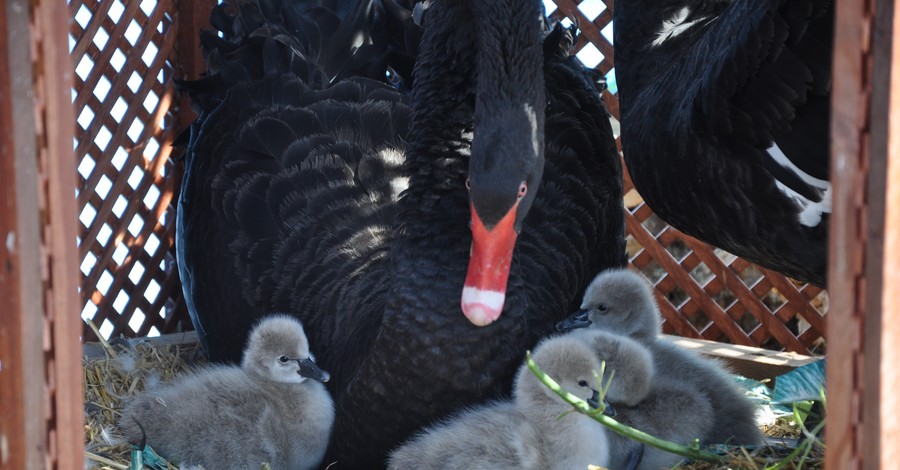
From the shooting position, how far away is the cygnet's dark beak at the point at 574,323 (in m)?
2.82

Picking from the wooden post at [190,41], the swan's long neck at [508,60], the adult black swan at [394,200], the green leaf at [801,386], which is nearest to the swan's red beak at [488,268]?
the adult black swan at [394,200]

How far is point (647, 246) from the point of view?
168 inches

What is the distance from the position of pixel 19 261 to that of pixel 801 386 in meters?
1.82

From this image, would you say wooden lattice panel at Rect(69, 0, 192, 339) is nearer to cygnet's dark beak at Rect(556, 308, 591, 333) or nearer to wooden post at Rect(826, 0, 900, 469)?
cygnet's dark beak at Rect(556, 308, 591, 333)

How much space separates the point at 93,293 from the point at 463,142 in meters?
1.89

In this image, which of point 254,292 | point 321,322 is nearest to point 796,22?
point 321,322

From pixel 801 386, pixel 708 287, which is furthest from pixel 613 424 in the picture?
pixel 708 287

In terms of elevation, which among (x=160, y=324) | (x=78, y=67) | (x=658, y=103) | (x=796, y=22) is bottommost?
(x=796, y=22)

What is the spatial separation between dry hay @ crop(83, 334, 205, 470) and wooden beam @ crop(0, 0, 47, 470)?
3.93 ft

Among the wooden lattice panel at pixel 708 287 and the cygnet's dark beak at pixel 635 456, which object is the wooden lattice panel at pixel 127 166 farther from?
the cygnet's dark beak at pixel 635 456

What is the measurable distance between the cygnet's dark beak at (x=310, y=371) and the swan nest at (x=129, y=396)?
0.40 m

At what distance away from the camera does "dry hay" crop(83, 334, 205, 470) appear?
9.09ft

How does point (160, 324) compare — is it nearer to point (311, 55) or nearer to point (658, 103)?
point (311, 55)

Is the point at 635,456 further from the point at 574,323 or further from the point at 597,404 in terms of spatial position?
the point at 574,323
